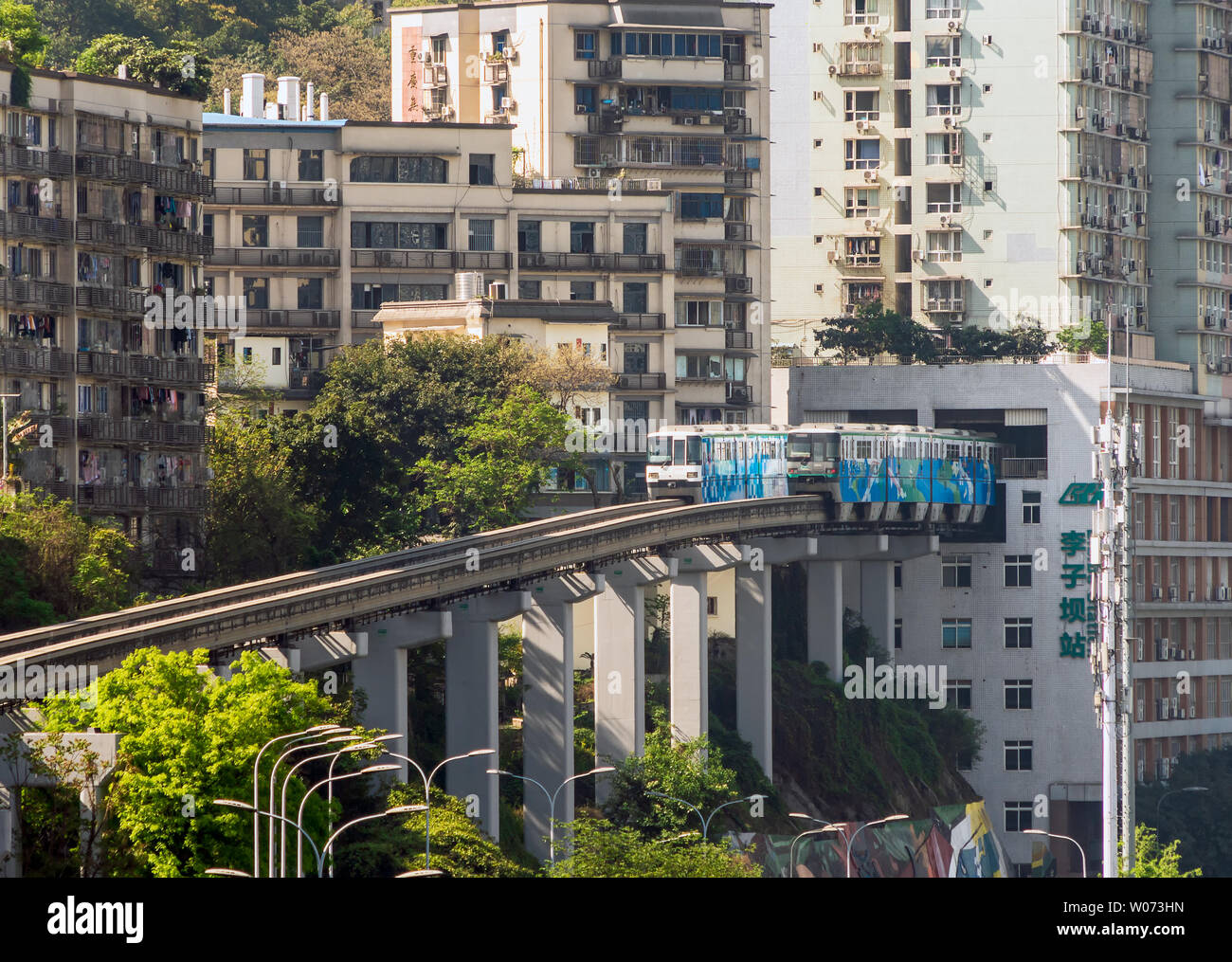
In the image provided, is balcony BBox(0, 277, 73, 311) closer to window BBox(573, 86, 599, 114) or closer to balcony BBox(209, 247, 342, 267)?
balcony BBox(209, 247, 342, 267)

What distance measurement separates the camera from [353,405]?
106m

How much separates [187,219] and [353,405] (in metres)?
12.7

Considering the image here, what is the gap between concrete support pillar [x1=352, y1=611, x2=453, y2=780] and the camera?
7769cm

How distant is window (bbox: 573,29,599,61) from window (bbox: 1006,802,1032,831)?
50.8m

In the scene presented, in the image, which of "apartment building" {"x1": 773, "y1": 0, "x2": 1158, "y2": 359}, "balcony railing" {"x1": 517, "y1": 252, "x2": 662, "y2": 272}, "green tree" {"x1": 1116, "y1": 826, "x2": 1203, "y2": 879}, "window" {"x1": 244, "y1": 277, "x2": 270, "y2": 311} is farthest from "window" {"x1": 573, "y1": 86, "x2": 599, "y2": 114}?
"green tree" {"x1": 1116, "y1": 826, "x2": 1203, "y2": 879}

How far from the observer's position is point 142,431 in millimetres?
92000

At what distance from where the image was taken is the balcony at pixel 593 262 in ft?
431

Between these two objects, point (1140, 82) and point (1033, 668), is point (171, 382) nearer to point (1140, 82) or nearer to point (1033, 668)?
point (1033, 668)

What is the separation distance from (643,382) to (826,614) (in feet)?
63.8

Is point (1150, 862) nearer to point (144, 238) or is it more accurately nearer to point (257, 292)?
point (144, 238)

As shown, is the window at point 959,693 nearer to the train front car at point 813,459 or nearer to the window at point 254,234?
the train front car at point 813,459

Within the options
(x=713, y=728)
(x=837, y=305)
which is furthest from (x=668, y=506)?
(x=837, y=305)

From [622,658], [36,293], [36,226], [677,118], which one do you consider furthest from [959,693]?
[36,226]

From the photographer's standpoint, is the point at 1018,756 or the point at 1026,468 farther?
the point at 1026,468
